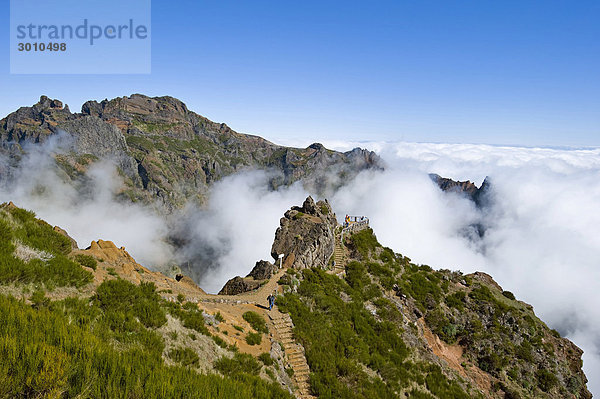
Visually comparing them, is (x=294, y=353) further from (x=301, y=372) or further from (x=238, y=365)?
(x=238, y=365)

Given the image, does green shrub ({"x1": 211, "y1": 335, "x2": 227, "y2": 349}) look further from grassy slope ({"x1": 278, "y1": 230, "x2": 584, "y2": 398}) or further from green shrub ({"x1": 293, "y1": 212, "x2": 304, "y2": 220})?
green shrub ({"x1": 293, "y1": 212, "x2": 304, "y2": 220})

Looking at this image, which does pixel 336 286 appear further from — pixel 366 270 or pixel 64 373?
pixel 64 373

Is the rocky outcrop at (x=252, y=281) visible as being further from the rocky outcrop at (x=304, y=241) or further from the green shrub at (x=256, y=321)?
the green shrub at (x=256, y=321)

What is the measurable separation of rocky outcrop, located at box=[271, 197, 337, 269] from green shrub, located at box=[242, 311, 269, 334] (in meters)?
11.5

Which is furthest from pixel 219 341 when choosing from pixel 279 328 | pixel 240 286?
pixel 240 286

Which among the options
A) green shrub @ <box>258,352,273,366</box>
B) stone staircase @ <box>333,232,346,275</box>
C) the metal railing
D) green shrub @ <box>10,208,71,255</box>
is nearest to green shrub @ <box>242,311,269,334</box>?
green shrub @ <box>258,352,273,366</box>

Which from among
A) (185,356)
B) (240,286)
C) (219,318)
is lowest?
(240,286)

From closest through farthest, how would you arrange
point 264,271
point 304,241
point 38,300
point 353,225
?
point 38,300, point 264,271, point 304,241, point 353,225

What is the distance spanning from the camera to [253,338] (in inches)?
723

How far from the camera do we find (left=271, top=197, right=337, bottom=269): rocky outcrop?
3400 centimetres

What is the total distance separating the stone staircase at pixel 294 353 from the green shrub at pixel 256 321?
0.98m

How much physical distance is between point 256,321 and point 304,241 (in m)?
15.9

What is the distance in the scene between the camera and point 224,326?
1828 cm

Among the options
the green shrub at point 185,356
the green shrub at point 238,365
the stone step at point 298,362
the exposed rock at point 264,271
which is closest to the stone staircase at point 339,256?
the exposed rock at point 264,271
